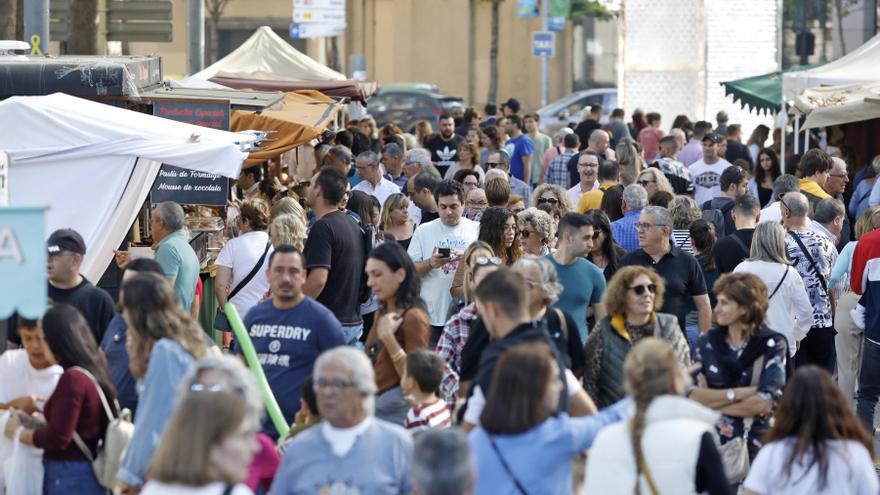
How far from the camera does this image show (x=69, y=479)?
268 inches

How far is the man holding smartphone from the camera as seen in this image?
10.4 m

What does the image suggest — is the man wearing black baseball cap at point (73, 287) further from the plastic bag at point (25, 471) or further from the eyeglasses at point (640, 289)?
the eyeglasses at point (640, 289)

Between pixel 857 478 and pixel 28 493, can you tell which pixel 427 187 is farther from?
pixel 857 478

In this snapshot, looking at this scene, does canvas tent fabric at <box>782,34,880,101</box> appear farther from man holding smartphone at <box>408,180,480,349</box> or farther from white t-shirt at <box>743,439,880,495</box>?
white t-shirt at <box>743,439,880,495</box>

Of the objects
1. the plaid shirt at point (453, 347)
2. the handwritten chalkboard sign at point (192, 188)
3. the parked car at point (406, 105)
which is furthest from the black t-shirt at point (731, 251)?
the parked car at point (406, 105)

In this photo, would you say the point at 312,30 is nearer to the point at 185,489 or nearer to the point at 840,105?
the point at 840,105

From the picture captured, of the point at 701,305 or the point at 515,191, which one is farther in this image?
the point at 515,191

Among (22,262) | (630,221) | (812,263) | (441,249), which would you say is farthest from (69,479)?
(630,221)

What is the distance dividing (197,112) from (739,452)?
6.64 m

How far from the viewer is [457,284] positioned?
10.2 m

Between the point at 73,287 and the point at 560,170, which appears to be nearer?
the point at 73,287

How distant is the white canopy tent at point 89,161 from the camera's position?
10062 mm

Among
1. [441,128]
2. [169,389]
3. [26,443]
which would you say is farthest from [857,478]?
[441,128]

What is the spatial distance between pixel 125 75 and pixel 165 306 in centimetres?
572
